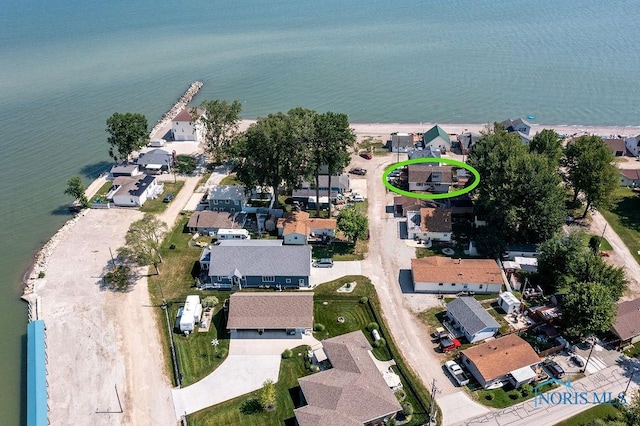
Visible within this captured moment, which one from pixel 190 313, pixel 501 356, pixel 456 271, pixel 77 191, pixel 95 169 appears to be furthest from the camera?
pixel 95 169

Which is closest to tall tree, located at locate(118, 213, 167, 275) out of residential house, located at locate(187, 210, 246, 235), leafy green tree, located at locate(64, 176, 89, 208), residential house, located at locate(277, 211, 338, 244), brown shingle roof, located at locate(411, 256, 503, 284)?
residential house, located at locate(187, 210, 246, 235)

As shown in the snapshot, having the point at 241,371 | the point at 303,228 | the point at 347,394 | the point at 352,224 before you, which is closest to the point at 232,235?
the point at 303,228

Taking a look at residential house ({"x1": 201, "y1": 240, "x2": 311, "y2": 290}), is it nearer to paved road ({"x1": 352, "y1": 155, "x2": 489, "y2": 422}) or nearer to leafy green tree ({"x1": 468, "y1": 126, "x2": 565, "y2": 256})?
paved road ({"x1": 352, "y1": 155, "x2": 489, "y2": 422})

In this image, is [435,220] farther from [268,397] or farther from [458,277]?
[268,397]

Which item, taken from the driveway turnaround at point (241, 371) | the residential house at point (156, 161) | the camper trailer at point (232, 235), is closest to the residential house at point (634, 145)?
the camper trailer at point (232, 235)

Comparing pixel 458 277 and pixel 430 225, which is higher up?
pixel 430 225

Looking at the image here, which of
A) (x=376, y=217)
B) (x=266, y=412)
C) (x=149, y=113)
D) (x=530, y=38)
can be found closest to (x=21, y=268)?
(x=266, y=412)

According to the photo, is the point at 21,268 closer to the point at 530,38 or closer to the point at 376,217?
the point at 376,217
